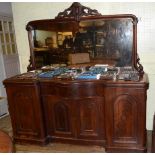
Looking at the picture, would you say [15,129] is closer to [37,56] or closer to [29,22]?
[37,56]

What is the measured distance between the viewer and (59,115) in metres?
2.54

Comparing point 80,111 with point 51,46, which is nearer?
point 80,111

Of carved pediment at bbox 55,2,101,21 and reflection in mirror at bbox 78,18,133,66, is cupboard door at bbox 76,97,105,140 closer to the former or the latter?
reflection in mirror at bbox 78,18,133,66

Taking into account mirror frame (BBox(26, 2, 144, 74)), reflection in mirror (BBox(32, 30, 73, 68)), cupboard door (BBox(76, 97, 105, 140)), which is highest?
mirror frame (BBox(26, 2, 144, 74))

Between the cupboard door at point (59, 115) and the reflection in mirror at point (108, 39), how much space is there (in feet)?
2.34

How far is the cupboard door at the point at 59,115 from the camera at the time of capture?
249 centimetres

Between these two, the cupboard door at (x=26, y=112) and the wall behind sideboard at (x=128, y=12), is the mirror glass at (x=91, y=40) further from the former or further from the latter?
the cupboard door at (x=26, y=112)

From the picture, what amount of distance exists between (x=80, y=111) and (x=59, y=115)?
267 mm

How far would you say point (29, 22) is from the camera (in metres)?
2.87

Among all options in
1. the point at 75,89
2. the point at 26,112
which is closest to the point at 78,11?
the point at 75,89

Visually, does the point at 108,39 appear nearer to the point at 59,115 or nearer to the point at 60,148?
the point at 59,115


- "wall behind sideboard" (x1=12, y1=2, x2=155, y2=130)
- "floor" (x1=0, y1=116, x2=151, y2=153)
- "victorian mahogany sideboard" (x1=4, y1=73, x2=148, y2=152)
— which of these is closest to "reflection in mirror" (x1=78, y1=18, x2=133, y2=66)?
"wall behind sideboard" (x1=12, y1=2, x2=155, y2=130)

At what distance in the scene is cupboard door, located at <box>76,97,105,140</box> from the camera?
2.40 m

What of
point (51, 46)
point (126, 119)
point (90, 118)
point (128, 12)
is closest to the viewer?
point (126, 119)
